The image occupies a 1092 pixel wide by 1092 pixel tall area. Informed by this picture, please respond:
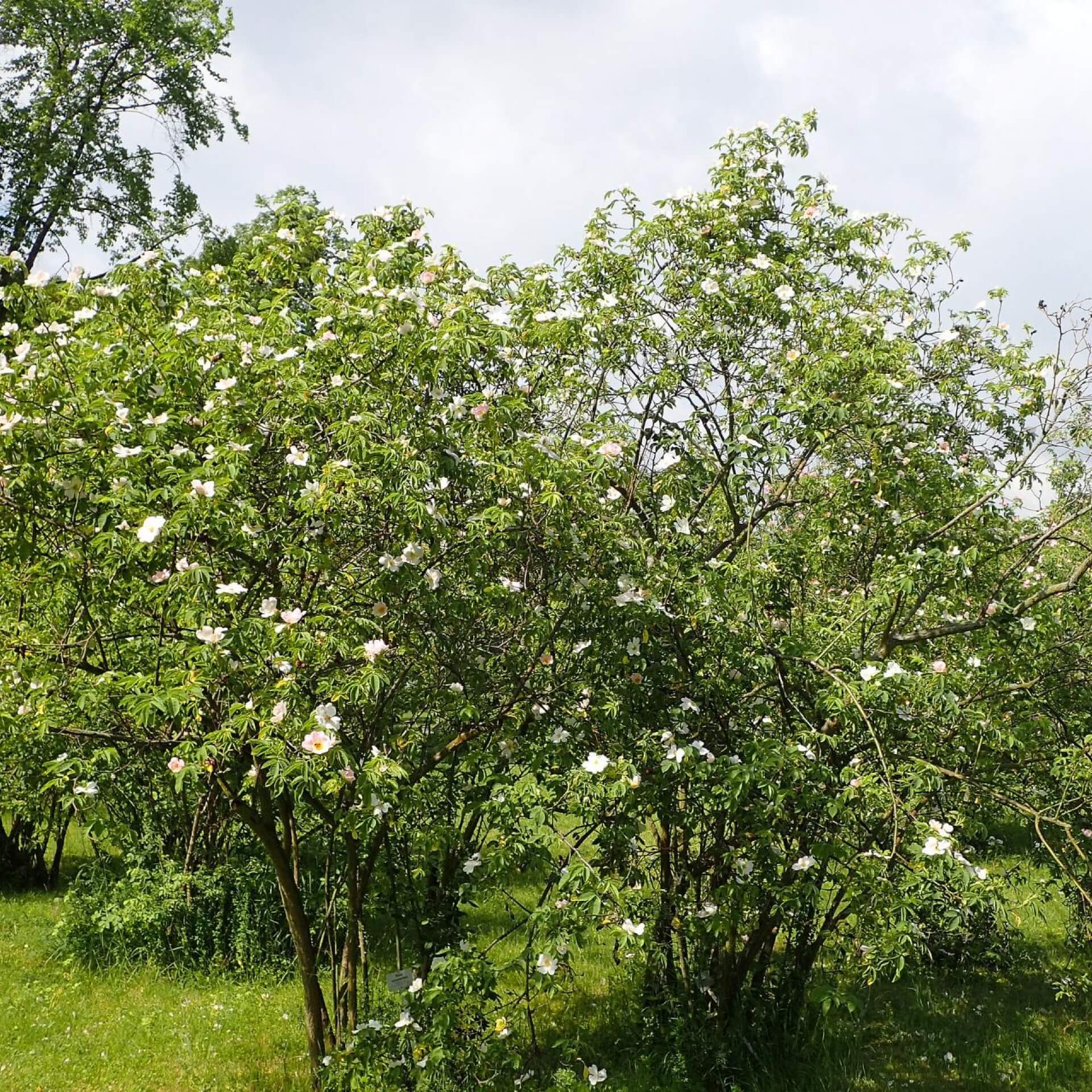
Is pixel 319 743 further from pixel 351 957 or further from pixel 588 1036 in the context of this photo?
pixel 588 1036

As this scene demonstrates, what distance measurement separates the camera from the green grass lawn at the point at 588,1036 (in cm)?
379

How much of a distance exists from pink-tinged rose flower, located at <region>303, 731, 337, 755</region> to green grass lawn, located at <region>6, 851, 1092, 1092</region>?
2.18 meters

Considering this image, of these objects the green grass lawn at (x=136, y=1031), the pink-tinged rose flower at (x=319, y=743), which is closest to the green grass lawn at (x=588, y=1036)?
the green grass lawn at (x=136, y=1031)

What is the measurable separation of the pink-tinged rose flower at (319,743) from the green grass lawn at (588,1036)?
2.18 m

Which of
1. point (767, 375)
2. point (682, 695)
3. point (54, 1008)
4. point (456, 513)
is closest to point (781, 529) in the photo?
point (767, 375)

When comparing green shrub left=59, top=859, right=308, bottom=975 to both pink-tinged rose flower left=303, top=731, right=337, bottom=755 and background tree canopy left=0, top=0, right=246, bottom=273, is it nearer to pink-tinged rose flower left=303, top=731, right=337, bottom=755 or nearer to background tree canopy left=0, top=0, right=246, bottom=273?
pink-tinged rose flower left=303, top=731, right=337, bottom=755

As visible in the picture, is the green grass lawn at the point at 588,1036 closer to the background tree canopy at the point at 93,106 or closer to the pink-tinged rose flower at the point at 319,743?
the pink-tinged rose flower at the point at 319,743

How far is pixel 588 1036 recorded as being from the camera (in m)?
4.15

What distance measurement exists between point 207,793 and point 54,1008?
1168 millimetres

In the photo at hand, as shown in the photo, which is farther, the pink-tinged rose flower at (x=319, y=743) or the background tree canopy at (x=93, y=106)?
the background tree canopy at (x=93, y=106)

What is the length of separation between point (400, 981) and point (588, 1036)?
139 cm

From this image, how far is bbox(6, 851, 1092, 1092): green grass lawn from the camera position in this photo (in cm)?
379

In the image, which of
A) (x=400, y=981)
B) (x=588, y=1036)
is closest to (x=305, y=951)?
(x=400, y=981)

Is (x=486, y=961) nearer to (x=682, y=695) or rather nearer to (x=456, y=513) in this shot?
(x=682, y=695)
